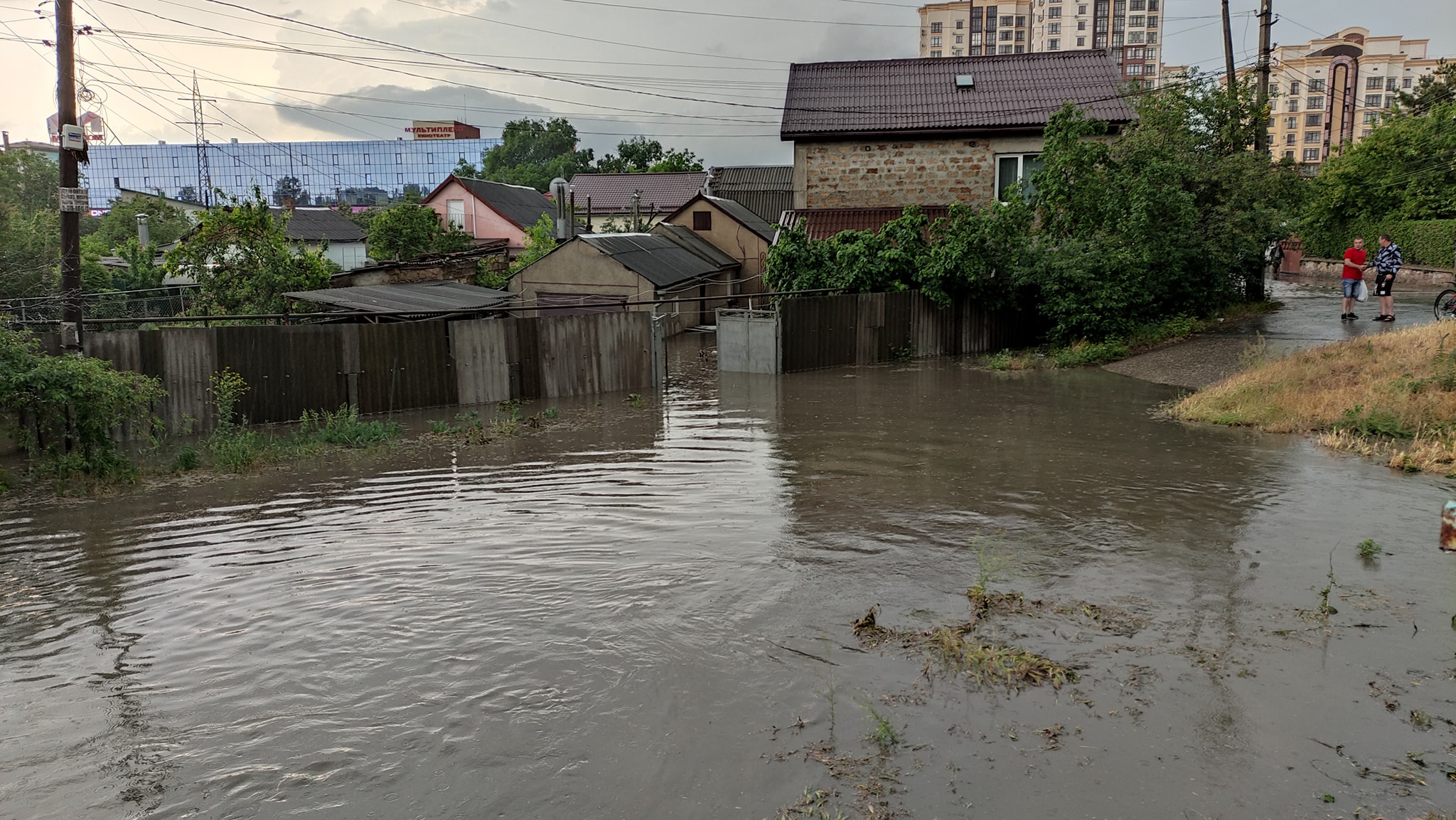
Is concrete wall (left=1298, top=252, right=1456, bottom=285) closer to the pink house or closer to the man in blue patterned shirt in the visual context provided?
the man in blue patterned shirt

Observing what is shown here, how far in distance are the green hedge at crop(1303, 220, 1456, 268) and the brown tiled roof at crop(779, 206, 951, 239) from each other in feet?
51.9

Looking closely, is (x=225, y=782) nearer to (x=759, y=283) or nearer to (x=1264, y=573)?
(x=1264, y=573)

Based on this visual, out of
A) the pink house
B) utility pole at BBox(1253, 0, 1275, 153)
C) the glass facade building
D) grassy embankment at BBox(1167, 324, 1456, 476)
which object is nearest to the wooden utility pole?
utility pole at BBox(1253, 0, 1275, 153)

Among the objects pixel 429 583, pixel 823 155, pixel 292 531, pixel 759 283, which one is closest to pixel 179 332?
pixel 292 531

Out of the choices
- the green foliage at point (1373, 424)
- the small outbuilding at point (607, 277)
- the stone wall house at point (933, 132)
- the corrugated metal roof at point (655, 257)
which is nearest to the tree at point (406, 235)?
the corrugated metal roof at point (655, 257)

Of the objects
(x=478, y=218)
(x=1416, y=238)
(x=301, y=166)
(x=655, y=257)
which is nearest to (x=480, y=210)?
(x=478, y=218)

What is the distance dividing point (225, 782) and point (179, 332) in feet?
37.7

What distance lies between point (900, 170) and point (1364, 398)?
15.7 meters

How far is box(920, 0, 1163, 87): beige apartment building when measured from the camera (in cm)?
13075

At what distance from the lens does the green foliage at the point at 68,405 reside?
11.3m

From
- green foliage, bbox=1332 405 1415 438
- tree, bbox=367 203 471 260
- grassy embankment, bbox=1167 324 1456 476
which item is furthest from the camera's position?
tree, bbox=367 203 471 260

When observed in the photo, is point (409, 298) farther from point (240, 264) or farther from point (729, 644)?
point (729, 644)

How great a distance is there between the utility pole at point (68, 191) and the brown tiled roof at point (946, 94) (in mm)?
17503

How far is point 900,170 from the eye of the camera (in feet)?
87.9
